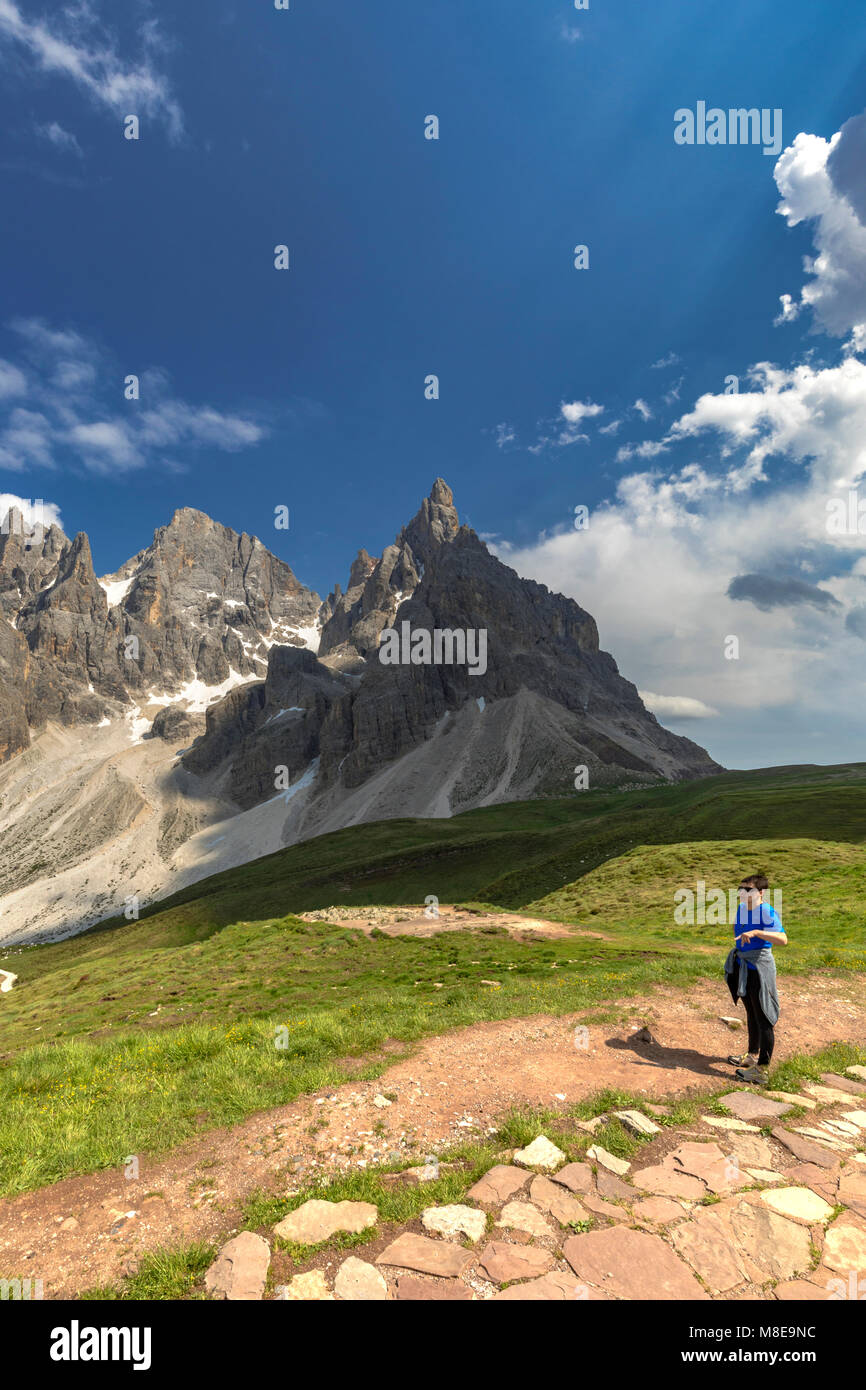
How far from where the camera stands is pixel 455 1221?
6453 millimetres

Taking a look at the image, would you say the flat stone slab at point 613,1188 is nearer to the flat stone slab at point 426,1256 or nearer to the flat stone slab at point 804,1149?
the flat stone slab at point 426,1256

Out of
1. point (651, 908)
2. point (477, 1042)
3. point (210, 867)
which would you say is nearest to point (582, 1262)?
point (477, 1042)

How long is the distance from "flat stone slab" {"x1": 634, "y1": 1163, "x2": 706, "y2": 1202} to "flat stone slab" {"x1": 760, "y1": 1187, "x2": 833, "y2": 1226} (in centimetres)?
76

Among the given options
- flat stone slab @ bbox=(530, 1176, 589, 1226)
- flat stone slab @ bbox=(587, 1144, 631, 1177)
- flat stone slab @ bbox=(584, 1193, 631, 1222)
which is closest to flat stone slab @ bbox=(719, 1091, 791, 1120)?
flat stone slab @ bbox=(587, 1144, 631, 1177)

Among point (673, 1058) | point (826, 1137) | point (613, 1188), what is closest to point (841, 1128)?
point (826, 1137)

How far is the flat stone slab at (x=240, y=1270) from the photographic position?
5.48 meters

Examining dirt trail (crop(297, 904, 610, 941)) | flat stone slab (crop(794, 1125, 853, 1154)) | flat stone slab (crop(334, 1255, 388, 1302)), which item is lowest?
dirt trail (crop(297, 904, 610, 941))

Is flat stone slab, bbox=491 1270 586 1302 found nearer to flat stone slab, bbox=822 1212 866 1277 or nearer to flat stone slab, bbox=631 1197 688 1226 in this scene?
flat stone slab, bbox=631 1197 688 1226

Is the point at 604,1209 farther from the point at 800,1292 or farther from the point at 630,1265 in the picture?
the point at 800,1292

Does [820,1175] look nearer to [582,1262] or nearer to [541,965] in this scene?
[582,1262]

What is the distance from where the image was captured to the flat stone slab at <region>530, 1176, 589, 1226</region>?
6.50 meters

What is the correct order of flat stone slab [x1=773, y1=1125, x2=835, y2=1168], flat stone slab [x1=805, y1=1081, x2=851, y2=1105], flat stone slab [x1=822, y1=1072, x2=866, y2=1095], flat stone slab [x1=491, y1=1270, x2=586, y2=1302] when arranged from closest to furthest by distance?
flat stone slab [x1=491, y1=1270, x2=586, y2=1302], flat stone slab [x1=773, y1=1125, x2=835, y2=1168], flat stone slab [x1=805, y1=1081, x2=851, y2=1105], flat stone slab [x1=822, y1=1072, x2=866, y2=1095]

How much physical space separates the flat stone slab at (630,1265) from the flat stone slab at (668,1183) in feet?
3.37
